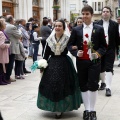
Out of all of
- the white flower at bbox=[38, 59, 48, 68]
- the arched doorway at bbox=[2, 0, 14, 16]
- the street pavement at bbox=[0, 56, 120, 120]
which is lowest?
the street pavement at bbox=[0, 56, 120, 120]

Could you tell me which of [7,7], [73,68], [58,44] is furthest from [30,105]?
[7,7]

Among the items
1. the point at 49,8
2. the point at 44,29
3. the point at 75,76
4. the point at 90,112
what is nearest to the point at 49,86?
the point at 75,76

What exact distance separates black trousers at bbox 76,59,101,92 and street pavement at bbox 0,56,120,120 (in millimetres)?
604

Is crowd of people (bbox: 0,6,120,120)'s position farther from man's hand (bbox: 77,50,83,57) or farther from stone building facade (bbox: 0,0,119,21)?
stone building facade (bbox: 0,0,119,21)

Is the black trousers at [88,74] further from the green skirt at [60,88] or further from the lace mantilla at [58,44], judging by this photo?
the lace mantilla at [58,44]

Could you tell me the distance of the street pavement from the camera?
5.47 meters

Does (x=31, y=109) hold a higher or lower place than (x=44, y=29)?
lower

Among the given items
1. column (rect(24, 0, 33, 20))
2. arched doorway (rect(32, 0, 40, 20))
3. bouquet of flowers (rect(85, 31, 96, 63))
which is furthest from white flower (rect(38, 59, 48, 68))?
arched doorway (rect(32, 0, 40, 20))

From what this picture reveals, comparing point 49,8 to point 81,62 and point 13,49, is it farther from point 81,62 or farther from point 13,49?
point 81,62

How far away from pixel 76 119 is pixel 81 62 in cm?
96

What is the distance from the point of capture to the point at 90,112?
517 cm

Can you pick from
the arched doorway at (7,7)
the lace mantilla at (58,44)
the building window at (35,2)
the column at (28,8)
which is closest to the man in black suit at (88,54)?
the lace mantilla at (58,44)

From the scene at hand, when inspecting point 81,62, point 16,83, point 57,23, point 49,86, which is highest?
point 57,23

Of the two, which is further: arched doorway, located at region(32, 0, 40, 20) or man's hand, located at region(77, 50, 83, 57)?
arched doorway, located at region(32, 0, 40, 20)
